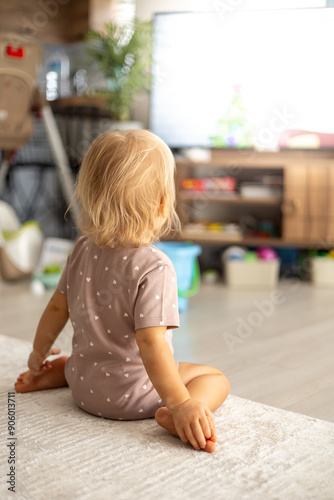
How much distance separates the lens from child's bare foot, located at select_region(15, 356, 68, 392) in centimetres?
135

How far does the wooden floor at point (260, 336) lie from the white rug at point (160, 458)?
18 centimetres

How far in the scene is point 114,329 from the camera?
115 cm

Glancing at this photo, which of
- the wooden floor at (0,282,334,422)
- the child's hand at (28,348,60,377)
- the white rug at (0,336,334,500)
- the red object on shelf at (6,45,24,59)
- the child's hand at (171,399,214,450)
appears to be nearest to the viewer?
the white rug at (0,336,334,500)

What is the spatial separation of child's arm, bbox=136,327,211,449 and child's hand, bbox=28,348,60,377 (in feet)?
0.99

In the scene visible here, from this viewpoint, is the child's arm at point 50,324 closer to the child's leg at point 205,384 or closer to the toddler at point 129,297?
the toddler at point 129,297

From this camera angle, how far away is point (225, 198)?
3.17 m

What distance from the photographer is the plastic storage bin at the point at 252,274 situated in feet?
9.69

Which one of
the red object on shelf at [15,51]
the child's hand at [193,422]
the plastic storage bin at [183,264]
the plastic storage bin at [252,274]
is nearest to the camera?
the child's hand at [193,422]

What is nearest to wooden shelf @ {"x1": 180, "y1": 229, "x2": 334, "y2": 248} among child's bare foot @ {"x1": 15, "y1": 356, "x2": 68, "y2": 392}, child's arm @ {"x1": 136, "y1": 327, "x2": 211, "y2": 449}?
child's bare foot @ {"x1": 15, "y1": 356, "x2": 68, "y2": 392}

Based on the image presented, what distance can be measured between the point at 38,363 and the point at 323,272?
203 cm

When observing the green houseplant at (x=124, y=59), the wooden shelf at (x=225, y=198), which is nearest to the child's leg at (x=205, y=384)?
the wooden shelf at (x=225, y=198)

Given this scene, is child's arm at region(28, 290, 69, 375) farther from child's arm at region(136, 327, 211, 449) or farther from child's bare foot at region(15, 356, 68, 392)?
child's arm at region(136, 327, 211, 449)

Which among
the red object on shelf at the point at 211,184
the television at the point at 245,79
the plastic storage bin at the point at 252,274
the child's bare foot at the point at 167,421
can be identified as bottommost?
the plastic storage bin at the point at 252,274

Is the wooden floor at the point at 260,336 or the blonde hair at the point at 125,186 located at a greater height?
the blonde hair at the point at 125,186
